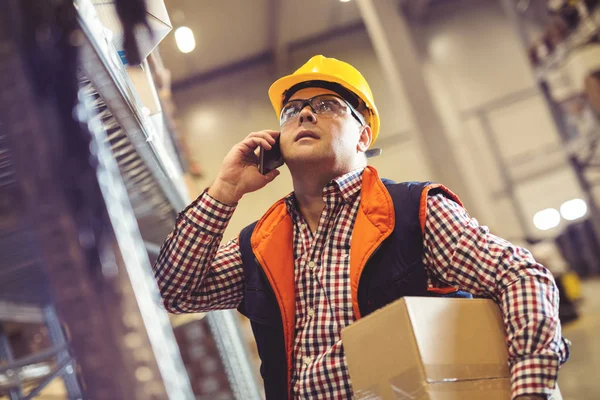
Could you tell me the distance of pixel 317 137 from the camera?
2.33 metres

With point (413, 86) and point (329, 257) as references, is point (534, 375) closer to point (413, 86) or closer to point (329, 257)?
point (329, 257)

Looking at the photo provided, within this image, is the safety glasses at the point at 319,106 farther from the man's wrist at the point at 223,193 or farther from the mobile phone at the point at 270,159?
the man's wrist at the point at 223,193

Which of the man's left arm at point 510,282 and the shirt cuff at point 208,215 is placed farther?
the shirt cuff at point 208,215

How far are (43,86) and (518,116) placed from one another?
16089mm

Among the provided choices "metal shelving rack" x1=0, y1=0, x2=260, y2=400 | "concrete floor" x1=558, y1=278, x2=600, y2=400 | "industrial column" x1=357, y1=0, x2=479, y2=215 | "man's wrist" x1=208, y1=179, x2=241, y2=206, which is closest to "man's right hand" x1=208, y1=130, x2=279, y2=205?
"man's wrist" x1=208, y1=179, x2=241, y2=206

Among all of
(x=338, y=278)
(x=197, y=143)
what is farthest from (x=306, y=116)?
(x=197, y=143)

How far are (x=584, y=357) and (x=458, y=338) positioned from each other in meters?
5.26

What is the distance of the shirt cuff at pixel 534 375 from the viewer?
1.58m

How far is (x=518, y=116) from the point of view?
15.3 metres

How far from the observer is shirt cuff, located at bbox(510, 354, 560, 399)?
5.20 ft

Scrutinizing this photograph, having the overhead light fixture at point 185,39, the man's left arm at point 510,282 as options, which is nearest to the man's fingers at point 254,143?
the man's left arm at point 510,282

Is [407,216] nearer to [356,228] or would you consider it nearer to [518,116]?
[356,228]

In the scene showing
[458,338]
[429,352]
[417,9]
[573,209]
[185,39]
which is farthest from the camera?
[417,9]

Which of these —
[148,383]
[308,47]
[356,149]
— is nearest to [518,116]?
[308,47]
